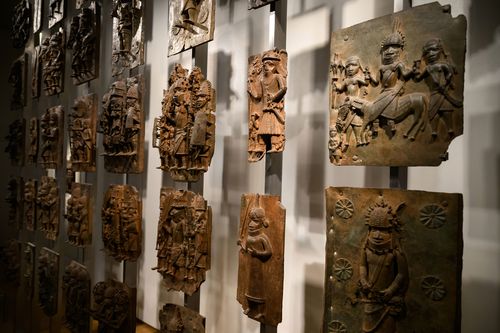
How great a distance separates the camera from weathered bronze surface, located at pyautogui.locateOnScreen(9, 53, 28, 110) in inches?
190

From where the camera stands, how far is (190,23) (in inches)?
99.1

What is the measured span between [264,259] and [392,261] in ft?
2.07

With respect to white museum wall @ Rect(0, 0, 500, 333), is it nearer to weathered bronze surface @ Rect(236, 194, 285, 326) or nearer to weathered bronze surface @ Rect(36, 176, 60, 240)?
weathered bronze surface @ Rect(36, 176, 60, 240)

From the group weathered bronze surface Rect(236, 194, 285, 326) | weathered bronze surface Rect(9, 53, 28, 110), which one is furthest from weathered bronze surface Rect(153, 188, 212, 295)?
weathered bronze surface Rect(9, 53, 28, 110)

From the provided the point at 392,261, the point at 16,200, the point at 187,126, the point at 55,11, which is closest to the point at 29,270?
the point at 16,200

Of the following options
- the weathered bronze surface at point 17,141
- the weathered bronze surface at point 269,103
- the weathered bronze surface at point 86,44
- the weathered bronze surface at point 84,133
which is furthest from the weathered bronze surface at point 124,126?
the weathered bronze surface at point 17,141

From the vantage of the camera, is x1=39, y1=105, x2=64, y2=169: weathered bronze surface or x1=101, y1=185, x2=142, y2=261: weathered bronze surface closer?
x1=101, y1=185, x2=142, y2=261: weathered bronze surface

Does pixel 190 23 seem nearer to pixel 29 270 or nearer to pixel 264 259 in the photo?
pixel 264 259

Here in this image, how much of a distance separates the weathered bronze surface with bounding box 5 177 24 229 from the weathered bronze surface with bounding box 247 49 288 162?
3.62 meters

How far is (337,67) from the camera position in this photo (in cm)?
189

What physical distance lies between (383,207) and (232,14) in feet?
6.25

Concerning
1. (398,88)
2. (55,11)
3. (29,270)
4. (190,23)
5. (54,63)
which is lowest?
(29,270)

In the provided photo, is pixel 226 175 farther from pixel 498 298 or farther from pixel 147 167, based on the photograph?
pixel 498 298

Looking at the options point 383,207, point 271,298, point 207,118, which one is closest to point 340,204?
point 383,207
